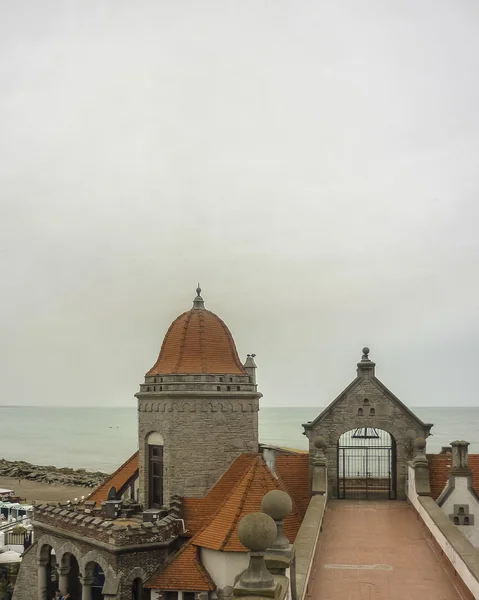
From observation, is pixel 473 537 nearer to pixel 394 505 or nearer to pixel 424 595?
pixel 394 505

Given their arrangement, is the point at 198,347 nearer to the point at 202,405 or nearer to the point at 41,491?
the point at 202,405

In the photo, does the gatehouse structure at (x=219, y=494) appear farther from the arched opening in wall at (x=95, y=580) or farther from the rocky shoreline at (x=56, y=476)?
the rocky shoreline at (x=56, y=476)

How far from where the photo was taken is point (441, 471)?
79.9 feet

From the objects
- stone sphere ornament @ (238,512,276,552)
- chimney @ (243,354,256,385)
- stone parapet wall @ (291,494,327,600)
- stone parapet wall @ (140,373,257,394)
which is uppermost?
chimney @ (243,354,256,385)

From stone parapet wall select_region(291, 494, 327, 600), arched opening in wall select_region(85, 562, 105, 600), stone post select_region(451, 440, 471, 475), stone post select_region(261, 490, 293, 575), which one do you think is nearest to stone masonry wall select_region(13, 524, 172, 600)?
arched opening in wall select_region(85, 562, 105, 600)

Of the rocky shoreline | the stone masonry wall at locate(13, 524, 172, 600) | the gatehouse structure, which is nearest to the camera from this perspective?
the gatehouse structure

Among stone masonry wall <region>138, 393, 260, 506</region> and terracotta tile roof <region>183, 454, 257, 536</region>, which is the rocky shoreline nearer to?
stone masonry wall <region>138, 393, 260, 506</region>

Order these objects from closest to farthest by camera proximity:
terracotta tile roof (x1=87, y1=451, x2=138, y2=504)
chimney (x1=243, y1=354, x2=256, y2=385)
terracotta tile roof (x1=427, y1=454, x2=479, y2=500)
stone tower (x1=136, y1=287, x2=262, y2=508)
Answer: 1. terracotta tile roof (x1=427, y1=454, x2=479, y2=500)
2. stone tower (x1=136, y1=287, x2=262, y2=508)
3. terracotta tile roof (x1=87, y1=451, x2=138, y2=504)
4. chimney (x1=243, y1=354, x2=256, y2=385)

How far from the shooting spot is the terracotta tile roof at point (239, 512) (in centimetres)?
2070

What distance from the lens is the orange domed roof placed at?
86.2 ft

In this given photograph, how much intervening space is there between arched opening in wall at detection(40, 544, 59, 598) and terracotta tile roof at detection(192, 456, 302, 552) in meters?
6.29

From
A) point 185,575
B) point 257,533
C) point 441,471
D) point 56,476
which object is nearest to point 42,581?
point 185,575

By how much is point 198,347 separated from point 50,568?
9.37 m

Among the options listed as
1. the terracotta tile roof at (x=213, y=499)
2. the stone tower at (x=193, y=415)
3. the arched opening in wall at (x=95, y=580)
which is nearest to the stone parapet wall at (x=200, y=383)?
the stone tower at (x=193, y=415)
